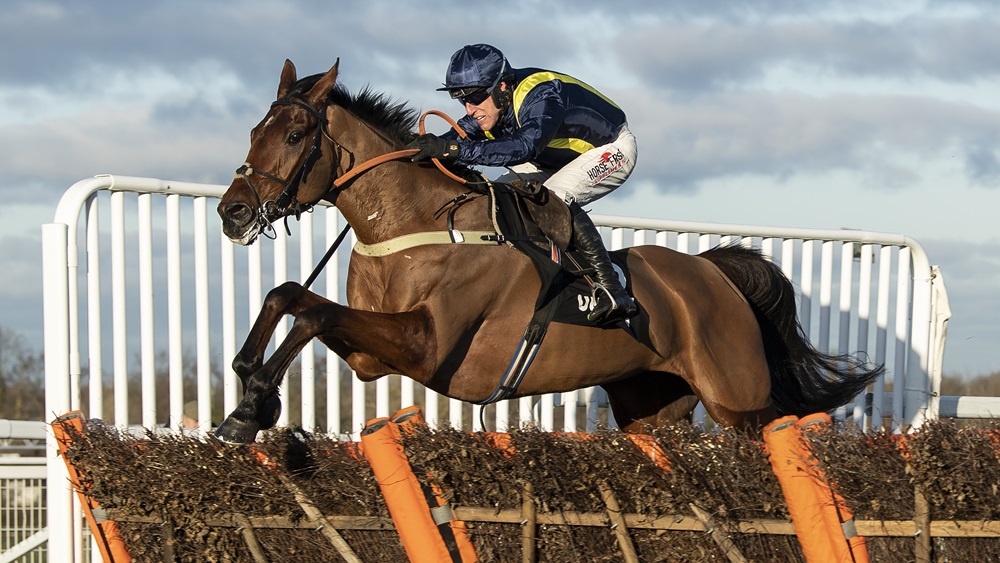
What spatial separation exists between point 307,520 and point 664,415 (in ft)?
8.90

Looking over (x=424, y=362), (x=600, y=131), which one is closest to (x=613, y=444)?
(x=424, y=362)

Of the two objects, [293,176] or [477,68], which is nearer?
[293,176]

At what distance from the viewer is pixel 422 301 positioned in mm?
4730

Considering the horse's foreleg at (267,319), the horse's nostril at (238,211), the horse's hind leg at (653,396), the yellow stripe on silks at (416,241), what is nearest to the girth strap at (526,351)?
the yellow stripe on silks at (416,241)

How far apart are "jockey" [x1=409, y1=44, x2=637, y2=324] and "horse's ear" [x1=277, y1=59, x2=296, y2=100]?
0.53 meters

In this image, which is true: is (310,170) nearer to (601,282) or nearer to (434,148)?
(434,148)

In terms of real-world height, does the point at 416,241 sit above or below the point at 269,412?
above

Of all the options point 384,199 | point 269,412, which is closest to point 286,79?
point 384,199

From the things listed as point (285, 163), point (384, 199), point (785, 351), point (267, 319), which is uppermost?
point (285, 163)

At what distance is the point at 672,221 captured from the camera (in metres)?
6.77

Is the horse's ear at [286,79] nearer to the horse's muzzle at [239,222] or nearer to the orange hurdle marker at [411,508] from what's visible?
the horse's muzzle at [239,222]

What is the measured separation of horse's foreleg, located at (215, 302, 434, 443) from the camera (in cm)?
405

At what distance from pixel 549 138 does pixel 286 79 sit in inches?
41.5

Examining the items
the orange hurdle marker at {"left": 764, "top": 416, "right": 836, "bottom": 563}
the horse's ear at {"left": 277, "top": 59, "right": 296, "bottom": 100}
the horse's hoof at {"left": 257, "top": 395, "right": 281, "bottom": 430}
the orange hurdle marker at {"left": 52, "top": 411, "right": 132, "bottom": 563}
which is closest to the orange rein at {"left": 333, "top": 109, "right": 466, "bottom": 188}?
the horse's ear at {"left": 277, "top": 59, "right": 296, "bottom": 100}
